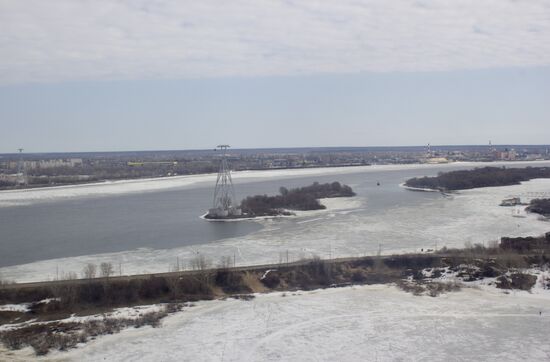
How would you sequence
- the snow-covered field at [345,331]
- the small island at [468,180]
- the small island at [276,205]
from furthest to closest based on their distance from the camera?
the small island at [468,180] < the small island at [276,205] < the snow-covered field at [345,331]

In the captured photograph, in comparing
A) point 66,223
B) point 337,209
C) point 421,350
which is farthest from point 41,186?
point 421,350

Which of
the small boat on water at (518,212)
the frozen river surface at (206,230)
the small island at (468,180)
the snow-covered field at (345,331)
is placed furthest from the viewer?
the small island at (468,180)

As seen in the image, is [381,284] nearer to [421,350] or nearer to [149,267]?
[421,350]

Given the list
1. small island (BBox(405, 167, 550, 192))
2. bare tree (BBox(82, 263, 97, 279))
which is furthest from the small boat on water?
bare tree (BBox(82, 263, 97, 279))

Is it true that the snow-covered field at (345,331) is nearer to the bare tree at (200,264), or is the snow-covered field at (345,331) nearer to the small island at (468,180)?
the bare tree at (200,264)

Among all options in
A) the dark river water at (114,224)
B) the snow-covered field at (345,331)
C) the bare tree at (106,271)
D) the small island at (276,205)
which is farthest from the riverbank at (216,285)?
the small island at (276,205)

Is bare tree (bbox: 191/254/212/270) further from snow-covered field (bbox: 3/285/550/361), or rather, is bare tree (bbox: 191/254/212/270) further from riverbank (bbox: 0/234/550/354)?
snow-covered field (bbox: 3/285/550/361)
